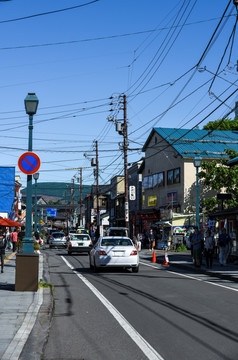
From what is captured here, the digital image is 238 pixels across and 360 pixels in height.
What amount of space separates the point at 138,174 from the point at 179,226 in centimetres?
2201

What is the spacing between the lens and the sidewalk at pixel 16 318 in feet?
22.3

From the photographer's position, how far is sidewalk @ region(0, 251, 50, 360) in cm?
681

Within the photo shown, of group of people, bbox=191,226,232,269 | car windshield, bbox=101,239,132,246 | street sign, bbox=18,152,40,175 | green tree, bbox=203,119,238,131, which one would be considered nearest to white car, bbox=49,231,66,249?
green tree, bbox=203,119,238,131

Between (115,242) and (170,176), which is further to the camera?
(170,176)

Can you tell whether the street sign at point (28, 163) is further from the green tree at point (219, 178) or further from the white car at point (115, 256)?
the green tree at point (219, 178)

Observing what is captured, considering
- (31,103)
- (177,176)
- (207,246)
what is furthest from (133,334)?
(177,176)

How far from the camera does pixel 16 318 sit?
907cm

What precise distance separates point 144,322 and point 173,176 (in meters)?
41.6

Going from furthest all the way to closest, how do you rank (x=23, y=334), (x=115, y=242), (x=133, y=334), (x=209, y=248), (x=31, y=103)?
(x=209, y=248) → (x=115, y=242) → (x=31, y=103) → (x=133, y=334) → (x=23, y=334)

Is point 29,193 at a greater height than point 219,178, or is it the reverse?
point 219,178

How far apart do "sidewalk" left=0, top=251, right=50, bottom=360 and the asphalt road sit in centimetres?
38

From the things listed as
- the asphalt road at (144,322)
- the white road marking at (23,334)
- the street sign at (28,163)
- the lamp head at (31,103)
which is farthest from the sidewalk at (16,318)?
the lamp head at (31,103)

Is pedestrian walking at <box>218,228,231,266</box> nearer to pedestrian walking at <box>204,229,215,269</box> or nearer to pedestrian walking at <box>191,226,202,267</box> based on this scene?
pedestrian walking at <box>204,229,215,269</box>

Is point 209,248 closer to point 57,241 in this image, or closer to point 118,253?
point 118,253
